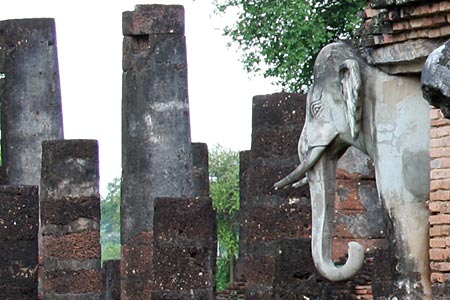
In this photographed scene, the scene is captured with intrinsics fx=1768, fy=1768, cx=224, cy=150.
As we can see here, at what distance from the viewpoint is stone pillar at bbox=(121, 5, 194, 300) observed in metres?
23.9

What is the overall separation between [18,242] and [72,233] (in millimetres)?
3944

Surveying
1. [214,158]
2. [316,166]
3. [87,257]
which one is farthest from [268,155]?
[214,158]

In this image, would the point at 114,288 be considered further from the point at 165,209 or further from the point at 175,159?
the point at 165,209

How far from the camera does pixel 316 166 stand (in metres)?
10.3

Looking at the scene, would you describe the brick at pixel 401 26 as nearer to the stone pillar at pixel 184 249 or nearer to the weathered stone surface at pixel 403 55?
the weathered stone surface at pixel 403 55

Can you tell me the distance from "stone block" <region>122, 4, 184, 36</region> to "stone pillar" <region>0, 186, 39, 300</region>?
661 cm

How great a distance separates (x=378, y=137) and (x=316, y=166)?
2.14ft

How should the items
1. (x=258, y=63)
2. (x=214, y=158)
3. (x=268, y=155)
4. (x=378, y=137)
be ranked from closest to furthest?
(x=378, y=137)
(x=268, y=155)
(x=258, y=63)
(x=214, y=158)

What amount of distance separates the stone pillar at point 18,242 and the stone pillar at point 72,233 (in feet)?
12.4

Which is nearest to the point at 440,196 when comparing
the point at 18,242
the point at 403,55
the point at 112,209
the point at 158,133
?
the point at 403,55

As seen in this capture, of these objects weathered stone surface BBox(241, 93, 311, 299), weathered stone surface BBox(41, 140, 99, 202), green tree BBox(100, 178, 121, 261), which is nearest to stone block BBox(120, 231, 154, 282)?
weathered stone surface BBox(41, 140, 99, 202)

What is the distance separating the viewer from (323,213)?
1009 centimetres

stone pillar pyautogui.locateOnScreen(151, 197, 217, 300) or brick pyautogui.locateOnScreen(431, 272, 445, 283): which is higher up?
stone pillar pyautogui.locateOnScreen(151, 197, 217, 300)

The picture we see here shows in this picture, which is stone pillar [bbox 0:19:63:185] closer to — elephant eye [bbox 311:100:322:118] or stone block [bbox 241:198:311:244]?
stone block [bbox 241:198:311:244]
